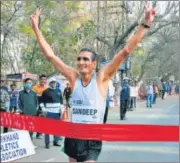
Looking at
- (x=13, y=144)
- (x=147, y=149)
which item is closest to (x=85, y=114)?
(x=13, y=144)

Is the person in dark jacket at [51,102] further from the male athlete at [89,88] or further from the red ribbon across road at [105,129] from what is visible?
the male athlete at [89,88]

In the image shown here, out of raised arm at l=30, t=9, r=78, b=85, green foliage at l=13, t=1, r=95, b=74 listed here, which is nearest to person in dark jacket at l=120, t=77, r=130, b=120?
green foliage at l=13, t=1, r=95, b=74

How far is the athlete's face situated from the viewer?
3.59m

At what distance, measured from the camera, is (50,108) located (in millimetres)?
8734

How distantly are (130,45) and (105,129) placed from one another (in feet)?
3.17

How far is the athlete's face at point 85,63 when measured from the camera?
3.59m

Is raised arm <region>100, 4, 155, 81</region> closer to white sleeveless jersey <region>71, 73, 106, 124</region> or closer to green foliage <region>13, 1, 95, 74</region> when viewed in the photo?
white sleeveless jersey <region>71, 73, 106, 124</region>

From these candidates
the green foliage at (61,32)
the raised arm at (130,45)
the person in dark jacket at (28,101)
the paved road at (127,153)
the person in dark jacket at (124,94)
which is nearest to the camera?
the raised arm at (130,45)

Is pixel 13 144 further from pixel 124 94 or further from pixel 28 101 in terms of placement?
pixel 124 94

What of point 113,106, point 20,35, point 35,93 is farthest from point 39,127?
point 113,106

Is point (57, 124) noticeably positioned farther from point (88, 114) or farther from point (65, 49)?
point (65, 49)

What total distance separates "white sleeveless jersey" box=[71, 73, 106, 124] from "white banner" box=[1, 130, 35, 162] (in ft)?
4.55

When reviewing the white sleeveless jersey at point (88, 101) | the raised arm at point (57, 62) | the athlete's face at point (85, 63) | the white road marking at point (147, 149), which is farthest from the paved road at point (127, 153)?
the athlete's face at point (85, 63)

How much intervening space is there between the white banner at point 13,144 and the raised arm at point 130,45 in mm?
1621
